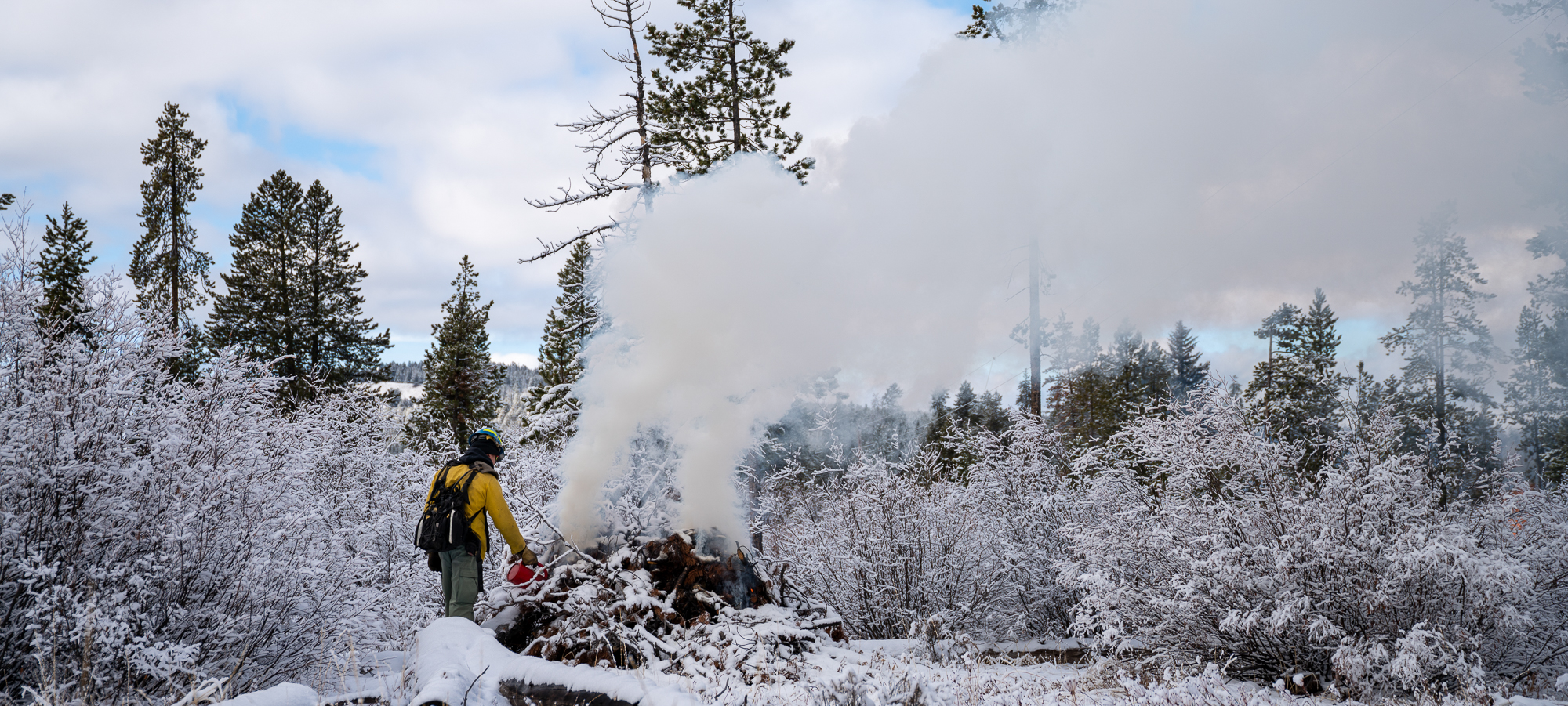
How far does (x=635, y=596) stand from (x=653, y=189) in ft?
28.2

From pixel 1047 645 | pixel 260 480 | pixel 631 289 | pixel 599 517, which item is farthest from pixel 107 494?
pixel 1047 645

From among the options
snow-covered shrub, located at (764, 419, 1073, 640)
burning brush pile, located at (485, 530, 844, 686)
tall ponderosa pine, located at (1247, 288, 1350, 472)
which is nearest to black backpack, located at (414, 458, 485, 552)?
burning brush pile, located at (485, 530, 844, 686)

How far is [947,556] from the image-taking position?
916 cm

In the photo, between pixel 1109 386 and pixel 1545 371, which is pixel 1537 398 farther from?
pixel 1109 386

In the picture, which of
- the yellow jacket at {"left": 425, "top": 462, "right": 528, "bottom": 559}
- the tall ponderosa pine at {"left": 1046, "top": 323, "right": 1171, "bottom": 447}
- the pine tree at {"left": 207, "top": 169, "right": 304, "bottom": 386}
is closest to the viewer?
the yellow jacket at {"left": 425, "top": 462, "right": 528, "bottom": 559}

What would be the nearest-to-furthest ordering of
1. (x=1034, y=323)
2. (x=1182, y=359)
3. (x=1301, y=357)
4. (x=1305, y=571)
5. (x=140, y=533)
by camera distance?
(x=140, y=533) → (x=1305, y=571) → (x=1034, y=323) → (x=1301, y=357) → (x=1182, y=359)

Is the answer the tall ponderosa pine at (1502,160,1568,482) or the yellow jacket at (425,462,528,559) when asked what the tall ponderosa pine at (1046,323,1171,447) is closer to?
the tall ponderosa pine at (1502,160,1568,482)

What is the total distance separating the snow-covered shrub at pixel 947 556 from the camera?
903 centimetres

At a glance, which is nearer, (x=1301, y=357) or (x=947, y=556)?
(x=947, y=556)

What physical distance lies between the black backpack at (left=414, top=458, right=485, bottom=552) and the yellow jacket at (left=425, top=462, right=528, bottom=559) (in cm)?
2

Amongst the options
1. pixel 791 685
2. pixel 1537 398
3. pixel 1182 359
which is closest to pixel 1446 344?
pixel 1537 398

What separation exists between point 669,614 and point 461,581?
163 cm

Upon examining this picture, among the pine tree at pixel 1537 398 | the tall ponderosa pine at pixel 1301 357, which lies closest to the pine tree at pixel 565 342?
the tall ponderosa pine at pixel 1301 357

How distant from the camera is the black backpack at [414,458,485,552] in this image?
5.64 meters
